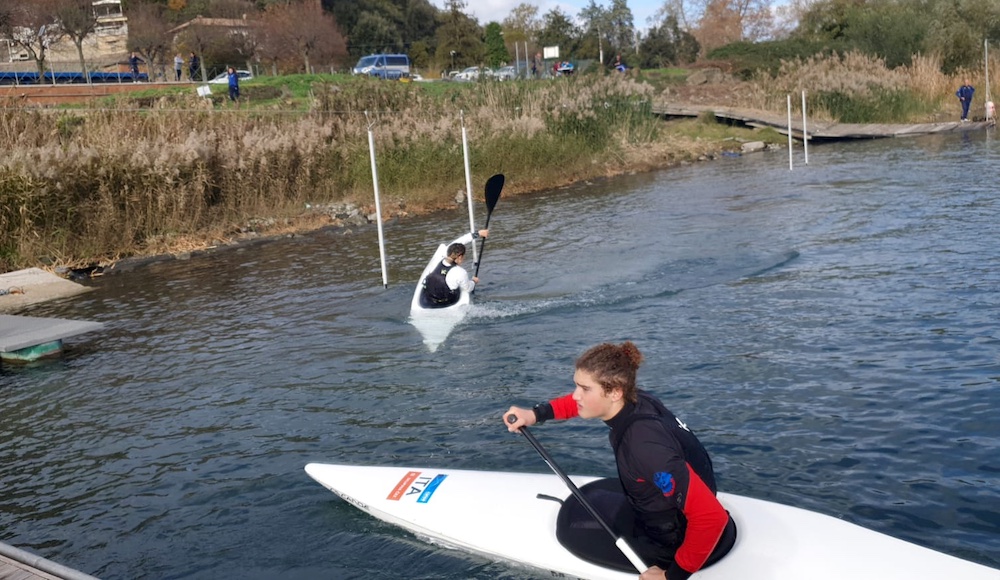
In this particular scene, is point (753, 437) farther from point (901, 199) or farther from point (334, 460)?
point (901, 199)

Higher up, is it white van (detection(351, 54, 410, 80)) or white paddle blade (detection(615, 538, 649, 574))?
white van (detection(351, 54, 410, 80))

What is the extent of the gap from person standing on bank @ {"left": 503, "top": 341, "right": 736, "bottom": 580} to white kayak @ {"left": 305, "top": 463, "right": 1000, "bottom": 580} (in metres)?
0.31

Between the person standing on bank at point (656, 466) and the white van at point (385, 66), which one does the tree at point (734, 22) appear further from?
the person standing on bank at point (656, 466)

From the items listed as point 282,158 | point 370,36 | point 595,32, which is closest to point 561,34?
point 595,32

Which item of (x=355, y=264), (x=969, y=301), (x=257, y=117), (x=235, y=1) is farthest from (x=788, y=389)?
(x=235, y=1)

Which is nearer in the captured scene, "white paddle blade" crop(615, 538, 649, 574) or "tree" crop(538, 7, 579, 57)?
"white paddle blade" crop(615, 538, 649, 574)

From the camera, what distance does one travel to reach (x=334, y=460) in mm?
6973

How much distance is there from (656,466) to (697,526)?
0.31 meters

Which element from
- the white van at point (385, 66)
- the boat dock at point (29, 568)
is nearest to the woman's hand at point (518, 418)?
the boat dock at point (29, 568)

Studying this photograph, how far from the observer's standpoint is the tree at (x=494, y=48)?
52062 millimetres

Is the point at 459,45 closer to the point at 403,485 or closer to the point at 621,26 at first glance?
the point at 621,26

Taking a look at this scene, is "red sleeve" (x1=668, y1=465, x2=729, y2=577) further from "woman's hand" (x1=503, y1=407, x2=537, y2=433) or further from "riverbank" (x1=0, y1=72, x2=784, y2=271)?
"riverbank" (x1=0, y1=72, x2=784, y2=271)

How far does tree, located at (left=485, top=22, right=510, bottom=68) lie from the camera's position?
52.1m

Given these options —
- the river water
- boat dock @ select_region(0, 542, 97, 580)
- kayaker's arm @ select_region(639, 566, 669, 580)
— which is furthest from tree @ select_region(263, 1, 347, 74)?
kayaker's arm @ select_region(639, 566, 669, 580)
